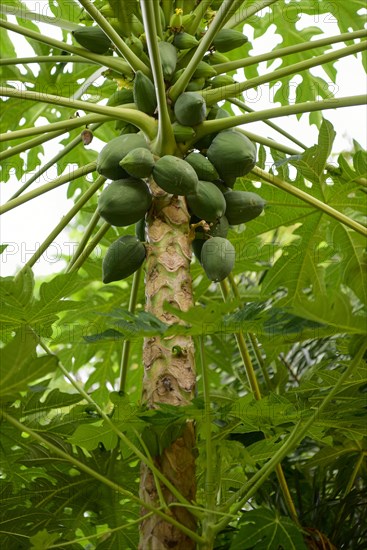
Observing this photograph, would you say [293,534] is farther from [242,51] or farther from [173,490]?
[242,51]

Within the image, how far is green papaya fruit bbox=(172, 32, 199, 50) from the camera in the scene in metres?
2.12

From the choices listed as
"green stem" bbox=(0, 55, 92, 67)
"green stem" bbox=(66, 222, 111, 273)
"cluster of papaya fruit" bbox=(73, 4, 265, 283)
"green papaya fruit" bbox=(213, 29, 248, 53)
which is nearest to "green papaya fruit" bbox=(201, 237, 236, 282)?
"cluster of papaya fruit" bbox=(73, 4, 265, 283)

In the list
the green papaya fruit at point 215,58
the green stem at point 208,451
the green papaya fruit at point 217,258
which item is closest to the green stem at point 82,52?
the green papaya fruit at point 215,58

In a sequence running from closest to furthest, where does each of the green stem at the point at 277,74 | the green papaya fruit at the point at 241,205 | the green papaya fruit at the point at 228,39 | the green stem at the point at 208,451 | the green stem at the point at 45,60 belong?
the green stem at the point at 208,451, the green stem at the point at 277,74, the green papaya fruit at the point at 241,205, the green papaya fruit at the point at 228,39, the green stem at the point at 45,60

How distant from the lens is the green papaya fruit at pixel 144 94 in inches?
77.7

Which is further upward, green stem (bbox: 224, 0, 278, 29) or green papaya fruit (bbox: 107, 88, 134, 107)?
green stem (bbox: 224, 0, 278, 29)

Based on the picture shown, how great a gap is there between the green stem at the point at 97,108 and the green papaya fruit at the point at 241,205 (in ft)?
0.86

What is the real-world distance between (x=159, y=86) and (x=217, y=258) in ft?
1.42

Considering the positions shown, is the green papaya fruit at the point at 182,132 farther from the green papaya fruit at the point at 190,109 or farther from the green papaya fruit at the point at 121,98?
the green papaya fruit at the point at 121,98

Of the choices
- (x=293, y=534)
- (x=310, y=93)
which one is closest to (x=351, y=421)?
(x=293, y=534)

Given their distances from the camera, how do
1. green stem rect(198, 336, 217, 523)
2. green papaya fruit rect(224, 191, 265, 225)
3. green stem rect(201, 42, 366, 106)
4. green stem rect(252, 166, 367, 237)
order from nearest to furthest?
green stem rect(198, 336, 217, 523) → green stem rect(201, 42, 366, 106) → green papaya fruit rect(224, 191, 265, 225) → green stem rect(252, 166, 367, 237)

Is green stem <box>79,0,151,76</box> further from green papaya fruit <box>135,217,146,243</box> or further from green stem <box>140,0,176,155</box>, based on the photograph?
green papaya fruit <box>135,217,146,243</box>

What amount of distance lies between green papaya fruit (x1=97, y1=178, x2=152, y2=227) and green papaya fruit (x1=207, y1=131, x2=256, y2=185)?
0.67 feet

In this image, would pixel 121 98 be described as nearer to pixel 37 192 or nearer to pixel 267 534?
pixel 37 192
